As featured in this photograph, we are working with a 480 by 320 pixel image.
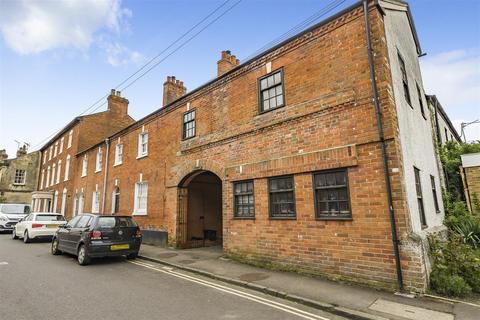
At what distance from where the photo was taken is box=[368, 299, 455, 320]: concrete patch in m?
4.57

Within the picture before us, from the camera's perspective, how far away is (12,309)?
4859 mm

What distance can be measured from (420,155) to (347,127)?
3.33m

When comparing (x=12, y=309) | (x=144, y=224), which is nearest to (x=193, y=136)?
(x=144, y=224)

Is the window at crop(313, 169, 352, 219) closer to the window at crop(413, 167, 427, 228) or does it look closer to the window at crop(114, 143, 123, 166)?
the window at crop(413, 167, 427, 228)

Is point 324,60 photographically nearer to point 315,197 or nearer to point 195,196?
point 315,197

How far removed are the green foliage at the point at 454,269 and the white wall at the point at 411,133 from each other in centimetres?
63

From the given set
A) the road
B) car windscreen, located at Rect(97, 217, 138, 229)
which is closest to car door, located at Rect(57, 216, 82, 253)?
the road

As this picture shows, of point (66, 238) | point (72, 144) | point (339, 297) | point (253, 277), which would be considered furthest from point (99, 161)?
point (339, 297)

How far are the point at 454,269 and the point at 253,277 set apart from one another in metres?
4.62

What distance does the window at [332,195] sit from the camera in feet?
22.4

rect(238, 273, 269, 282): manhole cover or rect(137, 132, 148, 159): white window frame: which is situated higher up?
rect(137, 132, 148, 159): white window frame

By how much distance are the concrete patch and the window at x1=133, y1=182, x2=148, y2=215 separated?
39.7 feet

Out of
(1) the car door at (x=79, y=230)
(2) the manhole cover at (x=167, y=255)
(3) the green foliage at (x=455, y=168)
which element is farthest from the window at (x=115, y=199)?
(3) the green foliage at (x=455, y=168)

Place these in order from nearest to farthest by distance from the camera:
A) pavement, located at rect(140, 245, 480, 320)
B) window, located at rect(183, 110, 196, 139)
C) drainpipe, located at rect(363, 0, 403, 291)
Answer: pavement, located at rect(140, 245, 480, 320)
drainpipe, located at rect(363, 0, 403, 291)
window, located at rect(183, 110, 196, 139)
